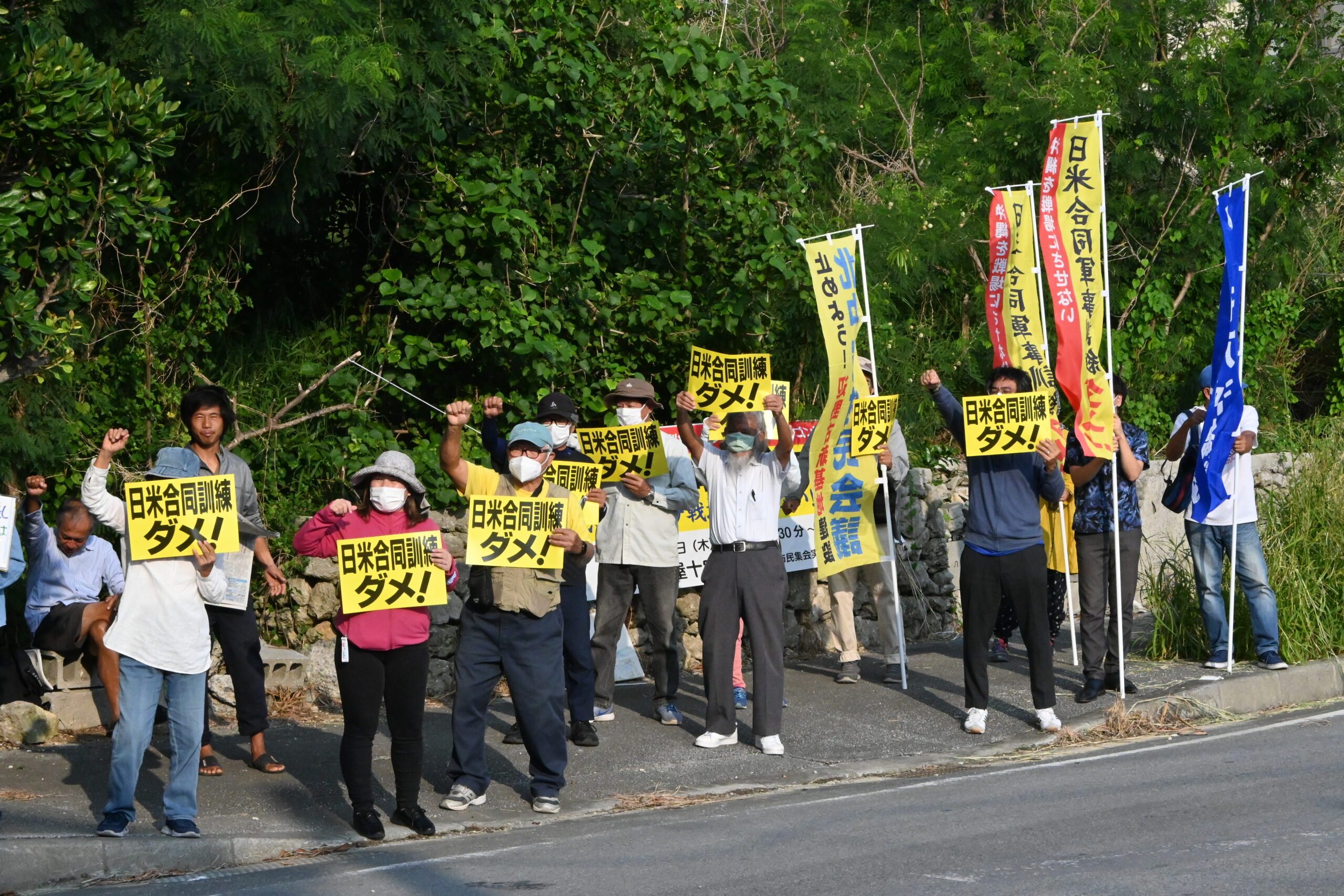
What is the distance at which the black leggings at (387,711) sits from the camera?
7.29 m

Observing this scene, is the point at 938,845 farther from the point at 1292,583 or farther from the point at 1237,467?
the point at 1292,583

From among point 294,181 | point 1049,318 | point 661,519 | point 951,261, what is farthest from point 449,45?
point 1049,318

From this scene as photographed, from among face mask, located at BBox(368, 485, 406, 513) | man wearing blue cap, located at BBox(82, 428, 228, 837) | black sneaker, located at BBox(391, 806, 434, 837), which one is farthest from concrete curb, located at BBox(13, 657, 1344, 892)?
face mask, located at BBox(368, 485, 406, 513)

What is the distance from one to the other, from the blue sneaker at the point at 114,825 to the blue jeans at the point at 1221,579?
7357 millimetres

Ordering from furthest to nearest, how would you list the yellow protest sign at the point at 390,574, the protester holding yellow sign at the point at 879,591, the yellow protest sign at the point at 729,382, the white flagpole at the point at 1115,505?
the protester holding yellow sign at the point at 879,591 < the white flagpole at the point at 1115,505 < the yellow protest sign at the point at 729,382 < the yellow protest sign at the point at 390,574

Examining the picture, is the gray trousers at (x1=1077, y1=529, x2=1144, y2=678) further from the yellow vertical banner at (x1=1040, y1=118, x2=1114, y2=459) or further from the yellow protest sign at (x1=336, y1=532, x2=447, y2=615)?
the yellow protest sign at (x1=336, y1=532, x2=447, y2=615)

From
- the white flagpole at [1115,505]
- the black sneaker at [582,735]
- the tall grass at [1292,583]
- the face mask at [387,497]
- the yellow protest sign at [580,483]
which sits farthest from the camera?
the tall grass at [1292,583]

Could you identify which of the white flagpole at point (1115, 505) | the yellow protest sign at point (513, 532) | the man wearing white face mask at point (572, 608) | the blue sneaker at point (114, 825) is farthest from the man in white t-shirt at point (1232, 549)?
the blue sneaker at point (114, 825)

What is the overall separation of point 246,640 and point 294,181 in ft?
13.9

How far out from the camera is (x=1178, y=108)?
1864 centimetres

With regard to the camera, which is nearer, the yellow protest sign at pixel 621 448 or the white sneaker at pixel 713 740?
the white sneaker at pixel 713 740

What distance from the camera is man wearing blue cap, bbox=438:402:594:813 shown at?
7750 mm

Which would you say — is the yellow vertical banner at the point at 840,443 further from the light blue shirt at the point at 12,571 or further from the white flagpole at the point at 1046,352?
the light blue shirt at the point at 12,571

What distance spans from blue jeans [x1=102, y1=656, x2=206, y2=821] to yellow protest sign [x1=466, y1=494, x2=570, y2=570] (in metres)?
1.47
